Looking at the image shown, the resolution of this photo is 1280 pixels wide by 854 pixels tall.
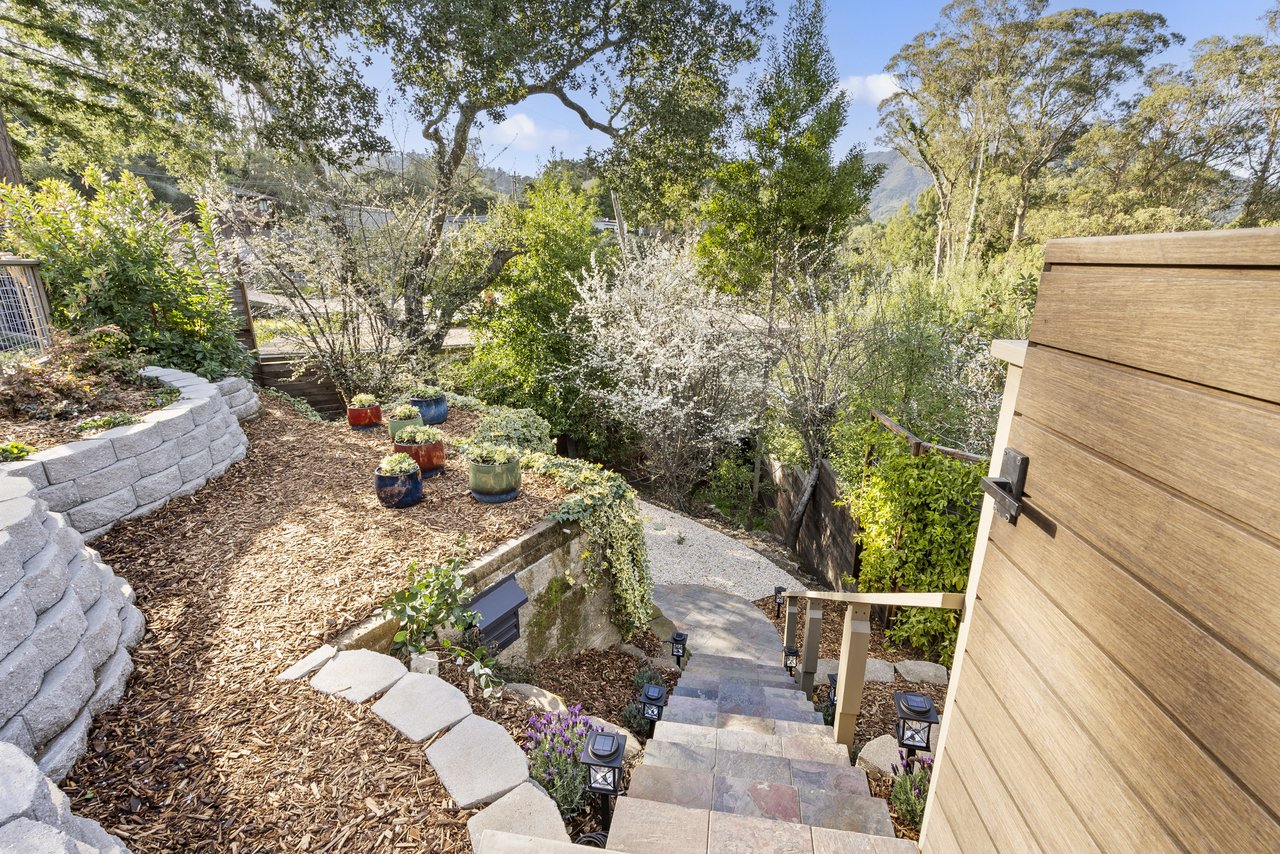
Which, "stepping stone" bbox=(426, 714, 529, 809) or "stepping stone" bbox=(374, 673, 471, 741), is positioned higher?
"stepping stone" bbox=(374, 673, 471, 741)

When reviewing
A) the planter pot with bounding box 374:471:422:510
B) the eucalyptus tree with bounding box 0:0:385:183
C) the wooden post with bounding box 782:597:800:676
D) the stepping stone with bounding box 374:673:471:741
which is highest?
the eucalyptus tree with bounding box 0:0:385:183

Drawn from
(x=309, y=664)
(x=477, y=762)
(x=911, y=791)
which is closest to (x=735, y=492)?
(x=911, y=791)

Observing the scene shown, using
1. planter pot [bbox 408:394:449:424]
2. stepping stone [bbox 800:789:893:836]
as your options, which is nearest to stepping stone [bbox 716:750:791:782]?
stepping stone [bbox 800:789:893:836]

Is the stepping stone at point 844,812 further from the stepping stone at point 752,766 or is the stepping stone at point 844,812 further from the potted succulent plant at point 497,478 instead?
the potted succulent plant at point 497,478

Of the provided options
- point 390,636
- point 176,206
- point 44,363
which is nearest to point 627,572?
point 390,636

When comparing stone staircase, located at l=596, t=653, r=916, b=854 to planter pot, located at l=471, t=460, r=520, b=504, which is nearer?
stone staircase, located at l=596, t=653, r=916, b=854

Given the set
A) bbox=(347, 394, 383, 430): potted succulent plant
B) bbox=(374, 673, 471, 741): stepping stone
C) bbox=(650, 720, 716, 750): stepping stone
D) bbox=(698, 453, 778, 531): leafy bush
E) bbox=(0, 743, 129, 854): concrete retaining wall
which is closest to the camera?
bbox=(0, 743, 129, 854): concrete retaining wall

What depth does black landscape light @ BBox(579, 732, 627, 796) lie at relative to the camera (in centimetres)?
199

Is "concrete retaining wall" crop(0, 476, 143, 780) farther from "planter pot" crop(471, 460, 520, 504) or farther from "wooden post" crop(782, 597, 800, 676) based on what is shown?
"wooden post" crop(782, 597, 800, 676)

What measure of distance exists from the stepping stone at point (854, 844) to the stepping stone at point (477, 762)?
1.08 m

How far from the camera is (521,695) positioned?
9.47 ft

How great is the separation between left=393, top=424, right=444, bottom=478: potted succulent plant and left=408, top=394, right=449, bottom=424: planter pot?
1.34 meters

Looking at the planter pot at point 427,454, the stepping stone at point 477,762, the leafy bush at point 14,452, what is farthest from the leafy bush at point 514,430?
the stepping stone at point 477,762

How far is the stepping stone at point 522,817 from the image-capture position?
1.88 m
